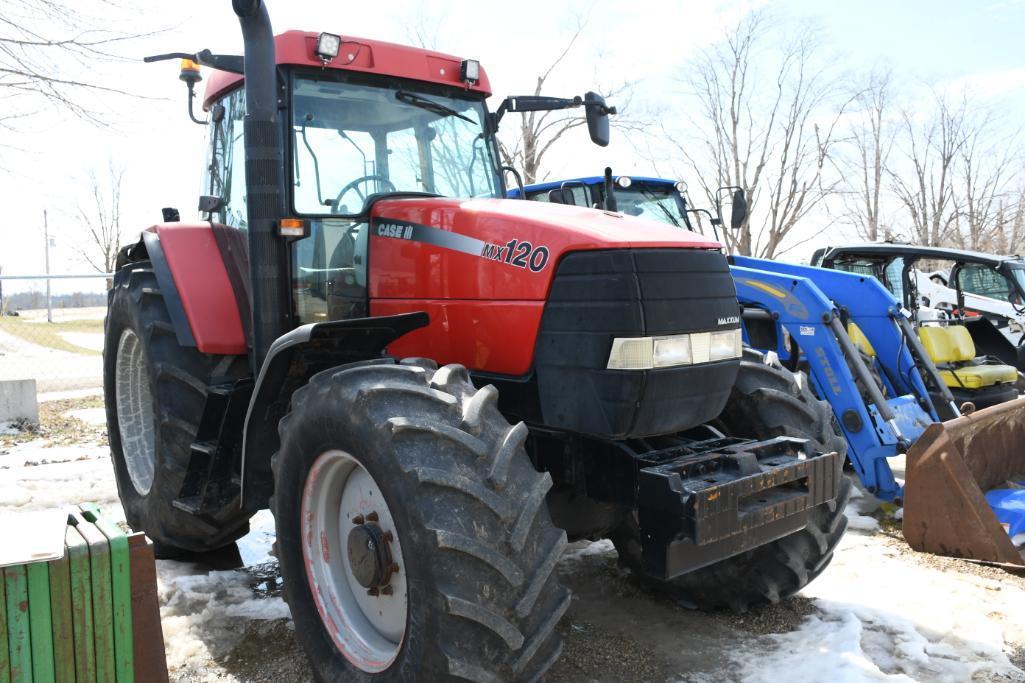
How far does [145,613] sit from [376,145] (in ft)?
7.09

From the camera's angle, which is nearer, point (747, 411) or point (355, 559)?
point (355, 559)

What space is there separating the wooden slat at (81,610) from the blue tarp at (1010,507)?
4.70 m

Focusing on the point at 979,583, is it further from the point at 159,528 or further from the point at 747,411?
the point at 159,528

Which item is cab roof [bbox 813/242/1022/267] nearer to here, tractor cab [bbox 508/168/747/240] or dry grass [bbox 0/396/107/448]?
tractor cab [bbox 508/168/747/240]

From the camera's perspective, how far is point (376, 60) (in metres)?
3.75

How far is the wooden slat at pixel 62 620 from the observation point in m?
2.61

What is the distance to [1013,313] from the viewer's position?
30.2 ft

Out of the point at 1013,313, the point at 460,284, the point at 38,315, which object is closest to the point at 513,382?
the point at 460,284

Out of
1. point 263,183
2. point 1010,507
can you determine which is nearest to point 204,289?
point 263,183

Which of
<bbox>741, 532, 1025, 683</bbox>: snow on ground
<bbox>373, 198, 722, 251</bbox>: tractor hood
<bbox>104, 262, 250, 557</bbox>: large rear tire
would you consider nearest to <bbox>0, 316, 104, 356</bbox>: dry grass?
<bbox>104, 262, 250, 557</bbox>: large rear tire

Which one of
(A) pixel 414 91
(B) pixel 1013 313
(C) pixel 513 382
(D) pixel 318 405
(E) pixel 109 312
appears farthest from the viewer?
(B) pixel 1013 313

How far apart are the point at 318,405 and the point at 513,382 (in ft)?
2.43

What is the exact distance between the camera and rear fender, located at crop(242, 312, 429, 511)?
10.3 ft

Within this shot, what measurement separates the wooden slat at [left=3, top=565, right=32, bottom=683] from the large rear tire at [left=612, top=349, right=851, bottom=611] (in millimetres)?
2793
